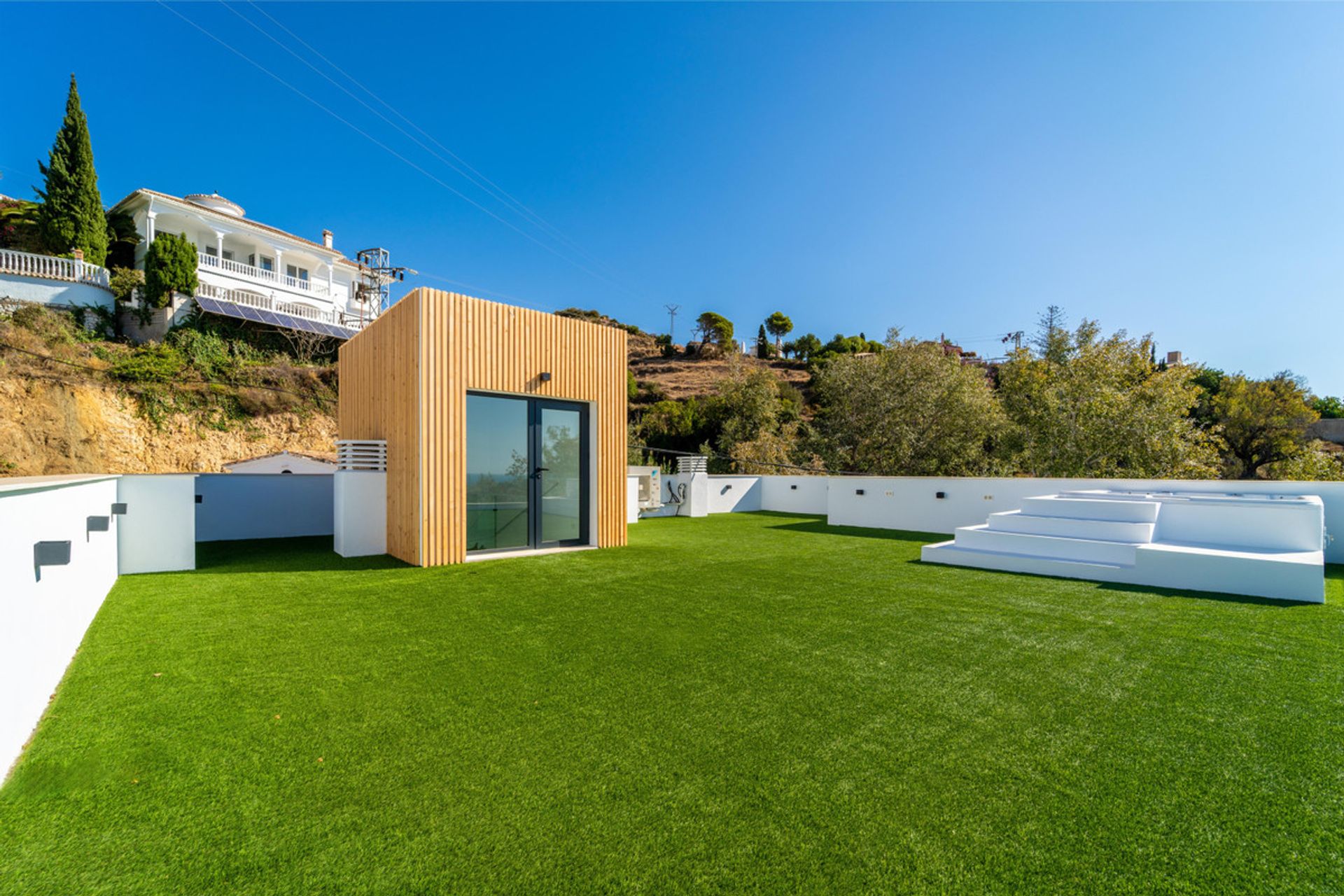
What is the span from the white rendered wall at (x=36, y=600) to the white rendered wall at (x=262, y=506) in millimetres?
5569

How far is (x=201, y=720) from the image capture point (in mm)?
2500

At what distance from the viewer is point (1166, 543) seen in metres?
6.15

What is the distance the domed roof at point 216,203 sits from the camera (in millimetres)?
23219

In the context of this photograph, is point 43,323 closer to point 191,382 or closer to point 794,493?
point 191,382

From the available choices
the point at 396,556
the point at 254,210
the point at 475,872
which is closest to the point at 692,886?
the point at 475,872

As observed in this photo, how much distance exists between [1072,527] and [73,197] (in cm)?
2813

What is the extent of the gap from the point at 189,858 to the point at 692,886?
147 centimetres

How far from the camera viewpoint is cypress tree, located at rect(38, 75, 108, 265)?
56.6 feet

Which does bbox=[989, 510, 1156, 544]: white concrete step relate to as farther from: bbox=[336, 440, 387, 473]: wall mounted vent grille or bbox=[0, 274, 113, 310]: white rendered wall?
bbox=[0, 274, 113, 310]: white rendered wall

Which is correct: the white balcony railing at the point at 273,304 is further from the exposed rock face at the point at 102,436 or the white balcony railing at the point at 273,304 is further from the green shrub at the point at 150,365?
the exposed rock face at the point at 102,436

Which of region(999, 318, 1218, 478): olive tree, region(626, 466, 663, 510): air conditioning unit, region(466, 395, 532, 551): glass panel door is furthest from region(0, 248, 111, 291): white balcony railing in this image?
region(999, 318, 1218, 478): olive tree

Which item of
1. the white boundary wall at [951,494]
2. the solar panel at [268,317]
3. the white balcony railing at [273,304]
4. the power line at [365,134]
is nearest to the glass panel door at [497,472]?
the white boundary wall at [951,494]

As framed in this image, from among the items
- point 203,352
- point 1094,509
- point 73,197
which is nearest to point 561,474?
point 1094,509

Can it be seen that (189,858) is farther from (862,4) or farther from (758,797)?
(862,4)
